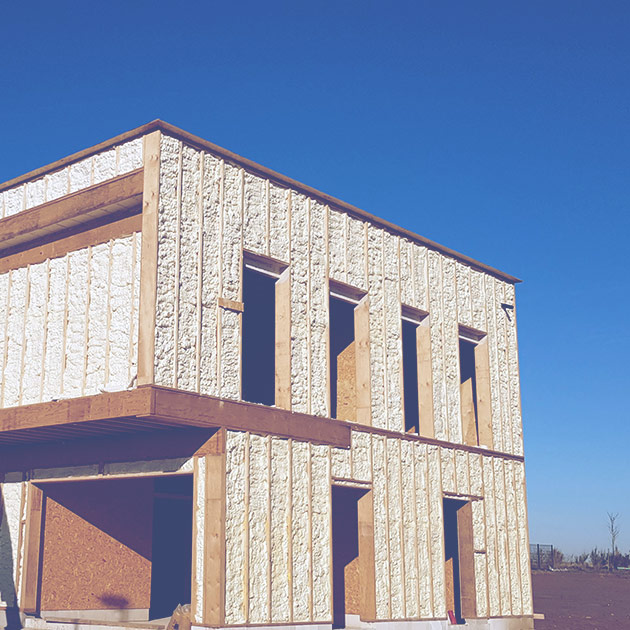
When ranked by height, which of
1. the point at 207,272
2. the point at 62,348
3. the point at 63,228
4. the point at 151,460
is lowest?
the point at 151,460

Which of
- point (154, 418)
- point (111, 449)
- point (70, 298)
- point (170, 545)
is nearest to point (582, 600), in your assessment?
point (170, 545)

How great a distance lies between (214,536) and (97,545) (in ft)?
16.7

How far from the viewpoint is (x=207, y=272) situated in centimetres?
1571

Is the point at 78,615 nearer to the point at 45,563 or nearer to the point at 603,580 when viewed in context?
the point at 45,563

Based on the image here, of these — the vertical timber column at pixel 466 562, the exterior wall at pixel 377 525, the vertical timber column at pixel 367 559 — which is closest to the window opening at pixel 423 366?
the exterior wall at pixel 377 525

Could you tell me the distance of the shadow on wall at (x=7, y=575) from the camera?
17438 mm

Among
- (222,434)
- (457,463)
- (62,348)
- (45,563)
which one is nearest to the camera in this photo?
(222,434)

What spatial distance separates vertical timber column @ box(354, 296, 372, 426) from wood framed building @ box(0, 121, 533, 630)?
6 cm

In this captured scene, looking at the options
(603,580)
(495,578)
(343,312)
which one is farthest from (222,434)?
(603,580)

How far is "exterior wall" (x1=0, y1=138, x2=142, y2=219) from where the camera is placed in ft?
52.4

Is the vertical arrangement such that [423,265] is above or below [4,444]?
above

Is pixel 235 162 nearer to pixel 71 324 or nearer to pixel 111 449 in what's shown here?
pixel 71 324

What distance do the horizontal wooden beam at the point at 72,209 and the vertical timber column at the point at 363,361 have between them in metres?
6.04

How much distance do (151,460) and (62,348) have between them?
2.75m
